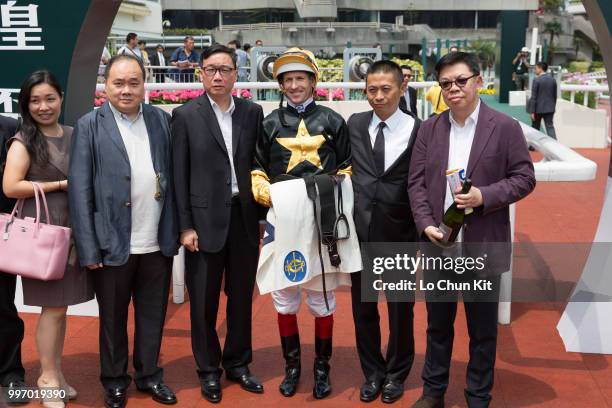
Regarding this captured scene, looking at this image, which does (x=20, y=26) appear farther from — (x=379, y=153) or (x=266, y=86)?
(x=266, y=86)

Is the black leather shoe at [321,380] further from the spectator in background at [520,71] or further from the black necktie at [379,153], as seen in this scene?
the spectator in background at [520,71]

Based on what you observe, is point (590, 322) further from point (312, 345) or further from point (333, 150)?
point (333, 150)

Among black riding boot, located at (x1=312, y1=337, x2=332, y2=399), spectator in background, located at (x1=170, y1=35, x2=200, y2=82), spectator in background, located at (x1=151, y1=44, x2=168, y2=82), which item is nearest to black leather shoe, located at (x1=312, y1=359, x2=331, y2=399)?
black riding boot, located at (x1=312, y1=337, x2=332, y2=399)

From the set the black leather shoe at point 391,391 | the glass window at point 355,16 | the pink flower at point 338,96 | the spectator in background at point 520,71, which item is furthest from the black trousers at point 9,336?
the glass window at point 355,16

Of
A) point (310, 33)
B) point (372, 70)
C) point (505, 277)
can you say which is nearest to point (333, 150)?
point (372, 70)

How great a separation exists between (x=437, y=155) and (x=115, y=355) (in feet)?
6.41

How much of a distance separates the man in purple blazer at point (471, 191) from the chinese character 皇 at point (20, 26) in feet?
8.89

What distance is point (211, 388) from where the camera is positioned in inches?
143

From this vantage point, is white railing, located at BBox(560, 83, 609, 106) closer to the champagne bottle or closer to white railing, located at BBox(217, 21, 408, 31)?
the champagne bottle

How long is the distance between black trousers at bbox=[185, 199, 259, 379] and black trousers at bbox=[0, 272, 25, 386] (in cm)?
98

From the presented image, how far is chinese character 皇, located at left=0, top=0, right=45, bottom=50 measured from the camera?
174 inches

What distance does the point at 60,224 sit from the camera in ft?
11.3

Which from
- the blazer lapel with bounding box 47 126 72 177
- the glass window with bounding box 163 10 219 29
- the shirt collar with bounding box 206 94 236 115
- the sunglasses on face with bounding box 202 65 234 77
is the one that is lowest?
the blazer lapel with bounding box 47 126 72 177

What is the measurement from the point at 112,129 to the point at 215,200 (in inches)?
24.4
